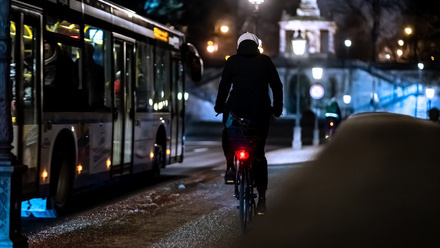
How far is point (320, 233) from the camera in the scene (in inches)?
379

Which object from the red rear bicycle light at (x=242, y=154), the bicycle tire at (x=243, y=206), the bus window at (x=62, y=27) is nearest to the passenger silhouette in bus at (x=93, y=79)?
the bus window at (x=62, y=27)

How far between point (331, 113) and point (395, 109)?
74979 millimetres

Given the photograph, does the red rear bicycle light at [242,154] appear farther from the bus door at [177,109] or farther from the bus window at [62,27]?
the bus door at [177,109]

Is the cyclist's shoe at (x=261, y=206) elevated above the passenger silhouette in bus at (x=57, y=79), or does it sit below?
below

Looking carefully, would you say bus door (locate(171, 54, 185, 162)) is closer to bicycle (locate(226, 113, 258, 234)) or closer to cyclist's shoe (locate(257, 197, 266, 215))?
cyclist's shoe (locate(257, 197, 266, 215))

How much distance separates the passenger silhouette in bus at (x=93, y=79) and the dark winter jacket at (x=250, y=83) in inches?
193

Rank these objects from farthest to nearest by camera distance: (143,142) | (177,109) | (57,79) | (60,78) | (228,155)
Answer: (177,109) → (143,142) → (60,78) → (57,79) → (228,155)

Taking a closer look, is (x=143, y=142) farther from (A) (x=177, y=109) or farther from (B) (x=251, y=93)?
(B) (x=251, y=93)

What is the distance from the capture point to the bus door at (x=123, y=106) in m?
→ 18.1

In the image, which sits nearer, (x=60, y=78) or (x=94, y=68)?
(x=60, y=78)

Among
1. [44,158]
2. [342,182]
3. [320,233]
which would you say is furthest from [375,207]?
[44,158]

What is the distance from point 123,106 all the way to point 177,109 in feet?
16.9

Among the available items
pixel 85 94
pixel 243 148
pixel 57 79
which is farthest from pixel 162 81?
pixel 243 148

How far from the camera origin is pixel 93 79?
Result: 54.5ft
